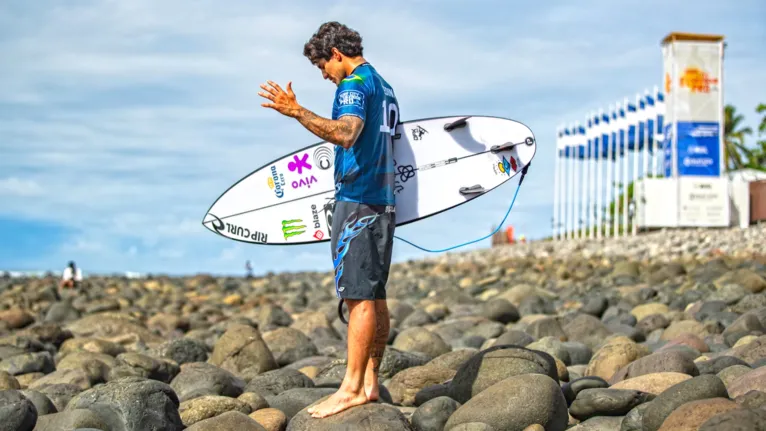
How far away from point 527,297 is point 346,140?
346 inches

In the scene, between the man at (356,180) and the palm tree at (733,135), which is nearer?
the man at (356,180)


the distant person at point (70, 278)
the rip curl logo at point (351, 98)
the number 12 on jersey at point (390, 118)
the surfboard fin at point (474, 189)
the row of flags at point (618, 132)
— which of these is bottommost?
the distant person at point (70, 278)

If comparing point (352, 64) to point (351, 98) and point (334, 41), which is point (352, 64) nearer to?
point (334, 41)

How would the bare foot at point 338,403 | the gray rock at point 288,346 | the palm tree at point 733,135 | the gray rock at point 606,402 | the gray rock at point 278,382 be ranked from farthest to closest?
1. the palm tree at point 733,135
2. the gray rock at point 288,346
3. the gray rock at point 278,382
4. the gray rock at point 606,402
5. the bare foot at point 338,403

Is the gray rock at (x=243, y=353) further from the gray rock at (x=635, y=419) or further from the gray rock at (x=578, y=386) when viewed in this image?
the gray rock at (x=635, y=419)

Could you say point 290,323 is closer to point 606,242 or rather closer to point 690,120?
point 606,242

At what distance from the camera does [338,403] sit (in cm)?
492

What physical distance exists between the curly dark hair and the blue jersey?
0.12 m

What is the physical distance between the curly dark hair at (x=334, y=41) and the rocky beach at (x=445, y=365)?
6.55 feet

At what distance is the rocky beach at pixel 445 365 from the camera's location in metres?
4.81

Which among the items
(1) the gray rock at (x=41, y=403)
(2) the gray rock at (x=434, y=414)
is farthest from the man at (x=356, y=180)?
(1) the gray rock at (x=41, y=403)

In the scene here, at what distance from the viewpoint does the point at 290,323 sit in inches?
488

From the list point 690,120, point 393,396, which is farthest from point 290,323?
point 690,120

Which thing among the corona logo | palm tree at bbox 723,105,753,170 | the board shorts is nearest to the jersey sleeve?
the board shorts
